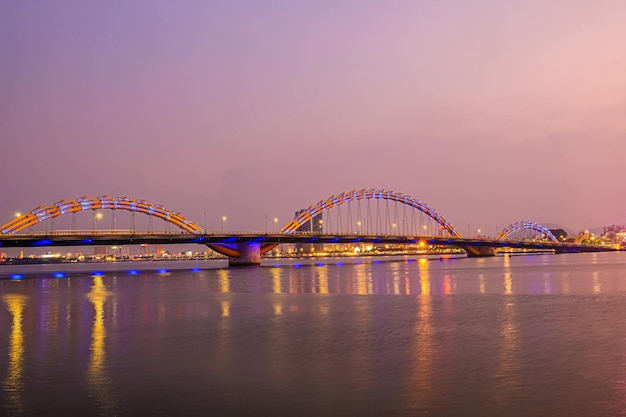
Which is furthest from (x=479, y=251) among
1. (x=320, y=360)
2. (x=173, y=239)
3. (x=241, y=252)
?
(x=320, y=360)

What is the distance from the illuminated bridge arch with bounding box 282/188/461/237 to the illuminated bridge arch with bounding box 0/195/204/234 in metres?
19.7

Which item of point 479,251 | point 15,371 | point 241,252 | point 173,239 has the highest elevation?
point 173,239

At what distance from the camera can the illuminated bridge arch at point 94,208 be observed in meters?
85.1

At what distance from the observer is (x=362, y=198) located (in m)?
134

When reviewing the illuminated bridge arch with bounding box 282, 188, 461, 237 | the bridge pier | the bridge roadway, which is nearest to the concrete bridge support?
the illuminated bridge arch with bounding box 282, 188, 461, 237

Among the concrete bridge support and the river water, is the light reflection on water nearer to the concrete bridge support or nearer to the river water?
the river water

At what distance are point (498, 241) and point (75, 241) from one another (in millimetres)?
86602

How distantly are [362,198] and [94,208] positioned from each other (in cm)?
5775

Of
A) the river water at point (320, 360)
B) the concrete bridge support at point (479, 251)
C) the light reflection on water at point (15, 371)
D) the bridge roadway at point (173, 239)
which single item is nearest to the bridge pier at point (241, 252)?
the bridge roadway at point (173, 239)

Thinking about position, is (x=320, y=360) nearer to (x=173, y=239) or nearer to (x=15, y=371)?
(x=15, y=371)

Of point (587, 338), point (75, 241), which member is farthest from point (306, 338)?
point (75, 241)

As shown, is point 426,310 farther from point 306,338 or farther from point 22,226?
point 22,226

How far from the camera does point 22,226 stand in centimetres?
8481

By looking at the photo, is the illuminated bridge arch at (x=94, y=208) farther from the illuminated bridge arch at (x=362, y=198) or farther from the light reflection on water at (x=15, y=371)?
the light reflection on water at (x=15, y=371)
